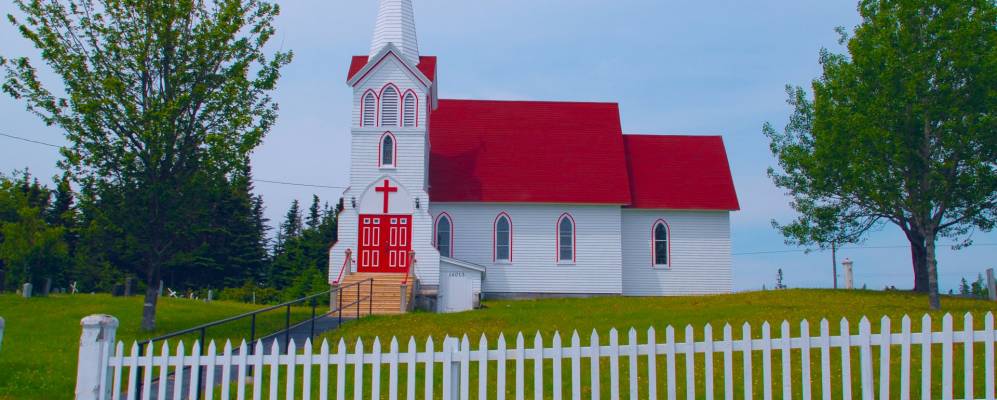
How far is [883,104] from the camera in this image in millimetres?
23984

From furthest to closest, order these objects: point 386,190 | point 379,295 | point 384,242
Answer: point 386,190 → point 384,242 → point 379,295

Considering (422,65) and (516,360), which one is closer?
(516,360)

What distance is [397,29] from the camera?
1307 inches

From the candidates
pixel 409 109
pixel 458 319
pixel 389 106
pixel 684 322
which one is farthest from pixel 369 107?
pixel 684 322

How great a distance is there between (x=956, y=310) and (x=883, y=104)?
599 cm

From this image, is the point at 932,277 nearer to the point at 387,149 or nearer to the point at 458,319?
Answer: the point at 458,319

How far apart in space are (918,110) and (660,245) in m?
13.1

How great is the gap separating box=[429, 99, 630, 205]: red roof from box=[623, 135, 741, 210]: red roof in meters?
1.34

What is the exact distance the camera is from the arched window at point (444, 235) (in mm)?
33500

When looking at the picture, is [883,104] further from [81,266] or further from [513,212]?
[81,266]

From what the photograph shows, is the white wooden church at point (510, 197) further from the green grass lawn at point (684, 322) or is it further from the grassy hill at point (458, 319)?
the green grass lawn at point (684, 322)

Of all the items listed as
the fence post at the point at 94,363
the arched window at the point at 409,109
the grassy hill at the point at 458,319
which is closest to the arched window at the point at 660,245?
the grassy hill at the point at 458,319

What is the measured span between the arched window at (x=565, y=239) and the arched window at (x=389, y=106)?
778 centimetres

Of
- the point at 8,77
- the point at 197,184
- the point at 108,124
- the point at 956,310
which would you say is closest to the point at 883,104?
the point at 956,310
